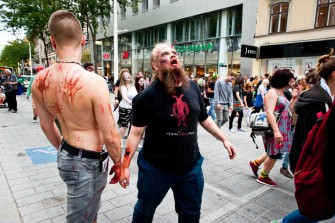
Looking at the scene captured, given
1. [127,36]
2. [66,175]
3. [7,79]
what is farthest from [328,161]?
[127,36]

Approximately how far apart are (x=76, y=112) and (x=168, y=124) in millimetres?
697

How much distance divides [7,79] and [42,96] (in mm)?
10577

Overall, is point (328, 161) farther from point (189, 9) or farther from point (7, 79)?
point (189, 9)

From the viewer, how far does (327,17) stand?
13.4 metres

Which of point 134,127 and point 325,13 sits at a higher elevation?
point 325,13

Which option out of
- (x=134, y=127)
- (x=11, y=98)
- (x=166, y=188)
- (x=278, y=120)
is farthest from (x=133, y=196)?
(x=11, y=98)

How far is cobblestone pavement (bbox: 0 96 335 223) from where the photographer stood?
2973mm

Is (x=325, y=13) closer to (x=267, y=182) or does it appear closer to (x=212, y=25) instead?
(x=212, y=25)

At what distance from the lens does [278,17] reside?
51.4ft

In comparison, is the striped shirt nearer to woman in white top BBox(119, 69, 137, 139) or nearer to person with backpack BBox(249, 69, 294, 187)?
woman in white top BBox(119, 69, 137, 139)

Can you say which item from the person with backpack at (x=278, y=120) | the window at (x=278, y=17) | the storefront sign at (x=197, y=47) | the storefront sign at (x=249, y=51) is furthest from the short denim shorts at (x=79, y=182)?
the storefront sign at (x=197, y=47)

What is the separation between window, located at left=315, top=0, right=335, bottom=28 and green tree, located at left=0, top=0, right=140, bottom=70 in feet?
45.3

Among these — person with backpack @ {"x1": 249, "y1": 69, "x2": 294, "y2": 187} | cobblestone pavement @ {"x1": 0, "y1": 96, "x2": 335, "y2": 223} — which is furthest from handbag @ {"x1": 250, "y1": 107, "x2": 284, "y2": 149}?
cobblestone pavement @ {"x1": 0, "y1": 96, "x2": 335, "y2": 223}

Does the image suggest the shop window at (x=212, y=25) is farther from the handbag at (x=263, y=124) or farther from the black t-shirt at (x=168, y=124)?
the black t-shirt at (x=168, y=124)
